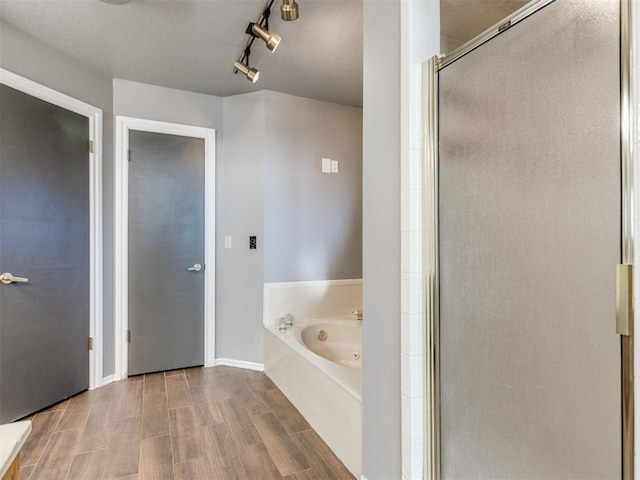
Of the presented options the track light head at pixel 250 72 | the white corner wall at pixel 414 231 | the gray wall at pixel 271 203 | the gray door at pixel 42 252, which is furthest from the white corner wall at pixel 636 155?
the gray door at pixel 42 252

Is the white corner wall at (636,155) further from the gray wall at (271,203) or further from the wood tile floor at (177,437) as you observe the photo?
the gray wall at (271,203)

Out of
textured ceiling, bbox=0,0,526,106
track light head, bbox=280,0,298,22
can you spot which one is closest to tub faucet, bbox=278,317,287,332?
textured ceiling, bbox=0,0,526,106

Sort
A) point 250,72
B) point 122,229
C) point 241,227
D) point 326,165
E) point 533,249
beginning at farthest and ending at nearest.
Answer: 1. point 326,165
2. point 241,227
3. point 122,229
4. point 250,72
5. point 533,249

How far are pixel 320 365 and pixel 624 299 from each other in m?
1.58

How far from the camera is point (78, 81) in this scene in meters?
2.50

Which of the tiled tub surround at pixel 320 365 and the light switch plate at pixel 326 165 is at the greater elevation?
the light switch plate at pixel 326 165

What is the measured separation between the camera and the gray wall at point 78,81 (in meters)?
2.11

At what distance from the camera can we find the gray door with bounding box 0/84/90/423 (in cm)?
210

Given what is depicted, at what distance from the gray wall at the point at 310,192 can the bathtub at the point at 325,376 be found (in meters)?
0.49

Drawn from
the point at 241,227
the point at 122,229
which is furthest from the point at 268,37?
the point at 122,229

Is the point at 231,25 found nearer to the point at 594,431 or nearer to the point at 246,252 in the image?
the point at 246,252

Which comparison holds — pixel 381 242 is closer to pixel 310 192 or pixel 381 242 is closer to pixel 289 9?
pixel 289 9

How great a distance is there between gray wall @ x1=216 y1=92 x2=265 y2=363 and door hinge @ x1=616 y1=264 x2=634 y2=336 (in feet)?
8.08

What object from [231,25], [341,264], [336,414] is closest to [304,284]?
[341,264]
